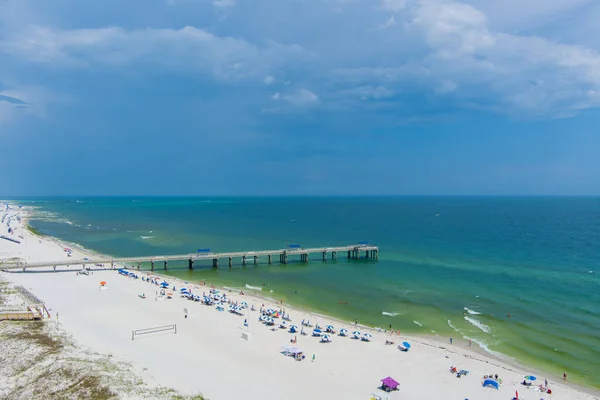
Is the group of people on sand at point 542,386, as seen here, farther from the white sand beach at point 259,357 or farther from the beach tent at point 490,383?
the beach tent at point 490,383

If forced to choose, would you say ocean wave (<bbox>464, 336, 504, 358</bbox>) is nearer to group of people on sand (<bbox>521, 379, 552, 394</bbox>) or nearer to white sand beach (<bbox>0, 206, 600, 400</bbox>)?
white sand beach (<bbox>0, 206, 600, 400</bbox>)

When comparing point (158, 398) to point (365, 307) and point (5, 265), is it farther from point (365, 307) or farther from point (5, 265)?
point (5, 265)

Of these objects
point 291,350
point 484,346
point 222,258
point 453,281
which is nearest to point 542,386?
point 484,346

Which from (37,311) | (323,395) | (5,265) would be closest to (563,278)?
(323,395)

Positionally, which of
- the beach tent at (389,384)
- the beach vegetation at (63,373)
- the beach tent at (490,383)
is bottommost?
the beach tent at (490,383)

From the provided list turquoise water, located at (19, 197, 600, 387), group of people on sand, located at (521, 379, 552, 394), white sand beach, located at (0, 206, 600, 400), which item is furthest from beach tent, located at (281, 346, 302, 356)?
group of people on sand, located at (521, 379, 552, 394)

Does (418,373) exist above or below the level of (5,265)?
below

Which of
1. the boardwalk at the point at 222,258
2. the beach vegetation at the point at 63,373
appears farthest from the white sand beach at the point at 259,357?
the boardwalk at the point at 222,258

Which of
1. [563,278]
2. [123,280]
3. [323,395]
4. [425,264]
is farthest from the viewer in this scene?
[425,264]
